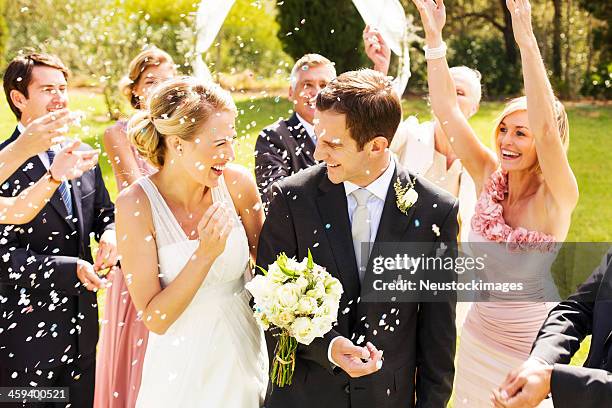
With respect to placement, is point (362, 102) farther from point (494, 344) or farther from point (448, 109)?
point (494, 344)

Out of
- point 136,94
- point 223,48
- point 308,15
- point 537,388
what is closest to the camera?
point 537,388

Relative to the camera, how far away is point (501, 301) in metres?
4.48

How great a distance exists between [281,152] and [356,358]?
225 centimetres

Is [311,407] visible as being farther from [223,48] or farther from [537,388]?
[223,48]

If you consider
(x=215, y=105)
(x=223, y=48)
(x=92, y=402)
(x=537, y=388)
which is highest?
(x=215, y=105)

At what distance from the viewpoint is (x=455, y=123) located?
4.70 m

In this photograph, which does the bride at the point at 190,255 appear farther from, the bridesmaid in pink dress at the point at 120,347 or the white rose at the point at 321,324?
the bridesmaid in pink dress at the point at 120,347

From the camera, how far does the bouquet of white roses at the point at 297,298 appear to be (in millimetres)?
3309

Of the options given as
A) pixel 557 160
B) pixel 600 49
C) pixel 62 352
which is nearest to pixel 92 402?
pixel 62 352

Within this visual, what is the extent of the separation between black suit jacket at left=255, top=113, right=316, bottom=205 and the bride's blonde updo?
1.36 m

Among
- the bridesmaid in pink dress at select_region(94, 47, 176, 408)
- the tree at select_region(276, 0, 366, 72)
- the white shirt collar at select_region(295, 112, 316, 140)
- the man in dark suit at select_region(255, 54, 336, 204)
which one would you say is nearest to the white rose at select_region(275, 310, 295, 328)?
the bridesmaid in pink dress at select_region(94, 47, 176, 408)

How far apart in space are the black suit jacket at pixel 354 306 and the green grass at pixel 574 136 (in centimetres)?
713

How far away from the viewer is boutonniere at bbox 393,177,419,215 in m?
3.56

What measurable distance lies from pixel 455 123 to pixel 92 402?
2.68 m
